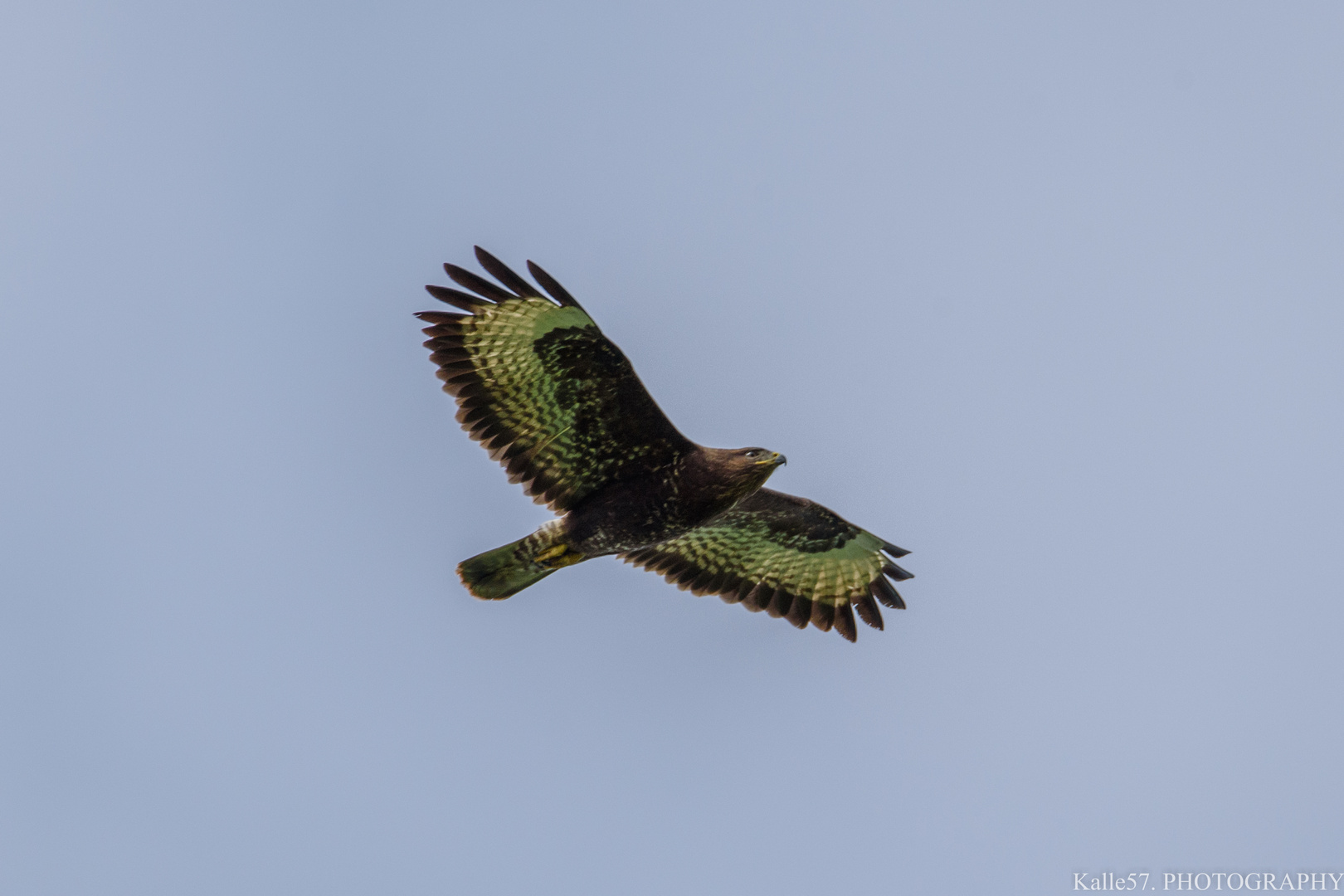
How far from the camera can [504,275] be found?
1117 cm

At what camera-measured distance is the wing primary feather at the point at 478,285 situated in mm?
11234

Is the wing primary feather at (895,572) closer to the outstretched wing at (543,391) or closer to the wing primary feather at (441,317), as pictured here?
the outstretched wing at (543,391)

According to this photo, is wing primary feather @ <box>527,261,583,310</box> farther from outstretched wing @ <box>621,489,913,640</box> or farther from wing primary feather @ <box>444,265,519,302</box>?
outstretched wing @ <box>621,489,913,640</box>

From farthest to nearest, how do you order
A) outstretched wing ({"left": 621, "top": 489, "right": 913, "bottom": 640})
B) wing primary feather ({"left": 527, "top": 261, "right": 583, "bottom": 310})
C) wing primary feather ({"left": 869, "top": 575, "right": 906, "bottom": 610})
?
wing primary feather ({"left": 869, "top": 575, "right": 906, "bottom": 610}) < outstretched wing ({"left": 621, "top": 489, "right": 913, "bottom": 640}) < wing primary feather ({"left": 527, "top": 261, "right": 583, "bottom": 310})

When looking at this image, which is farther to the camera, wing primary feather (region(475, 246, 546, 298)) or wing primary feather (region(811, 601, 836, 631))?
wing primary feather (region(811, 601, 836, 631))

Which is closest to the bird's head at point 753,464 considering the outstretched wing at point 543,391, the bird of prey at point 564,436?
the bird of prey at point 564,436

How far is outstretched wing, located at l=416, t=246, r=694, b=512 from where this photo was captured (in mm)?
11320

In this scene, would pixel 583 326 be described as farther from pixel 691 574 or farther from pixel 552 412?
pixel 691 574

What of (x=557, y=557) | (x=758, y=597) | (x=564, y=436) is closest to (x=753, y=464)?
(x=564, y=436)

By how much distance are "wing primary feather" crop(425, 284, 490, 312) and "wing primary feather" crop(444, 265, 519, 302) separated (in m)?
0.08

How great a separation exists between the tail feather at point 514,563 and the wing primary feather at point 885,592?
3205 mm

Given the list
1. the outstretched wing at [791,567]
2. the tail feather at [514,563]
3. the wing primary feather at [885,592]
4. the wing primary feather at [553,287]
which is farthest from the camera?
the wing primary feather at [885,592]

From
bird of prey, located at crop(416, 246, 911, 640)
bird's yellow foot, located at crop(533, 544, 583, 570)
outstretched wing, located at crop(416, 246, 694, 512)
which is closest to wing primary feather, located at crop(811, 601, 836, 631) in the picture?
bird of prey, located at crop(416, 246, 911, 640)

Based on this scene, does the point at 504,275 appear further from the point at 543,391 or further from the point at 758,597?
the point at 758,597
